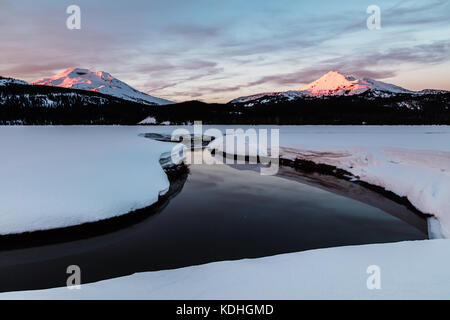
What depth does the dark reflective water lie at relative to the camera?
18.9ft

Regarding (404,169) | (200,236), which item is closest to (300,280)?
(200,236)

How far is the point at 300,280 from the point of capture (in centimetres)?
358

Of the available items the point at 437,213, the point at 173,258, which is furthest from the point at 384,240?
the point at 173,258

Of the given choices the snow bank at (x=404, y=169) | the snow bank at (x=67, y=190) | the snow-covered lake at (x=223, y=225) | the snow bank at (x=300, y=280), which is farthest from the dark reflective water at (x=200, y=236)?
the snow bank at (x=300, y=280)

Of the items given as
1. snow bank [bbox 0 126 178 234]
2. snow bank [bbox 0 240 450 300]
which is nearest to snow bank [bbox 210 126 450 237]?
snow bank [bbox 0 240 450 300]

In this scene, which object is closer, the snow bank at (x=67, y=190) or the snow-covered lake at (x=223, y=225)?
the snow-covered lake at (x=223, y=225)

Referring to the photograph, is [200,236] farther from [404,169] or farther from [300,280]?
[404,169]

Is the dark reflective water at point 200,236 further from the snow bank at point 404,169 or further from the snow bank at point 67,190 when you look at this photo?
the snow bank at point 404,169

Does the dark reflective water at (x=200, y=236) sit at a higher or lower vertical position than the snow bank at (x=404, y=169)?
lower

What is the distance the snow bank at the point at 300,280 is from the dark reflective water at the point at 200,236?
1.83m

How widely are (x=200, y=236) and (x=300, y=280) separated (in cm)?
428

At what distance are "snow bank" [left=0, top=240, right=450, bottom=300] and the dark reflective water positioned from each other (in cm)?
183

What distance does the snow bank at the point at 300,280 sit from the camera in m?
3.17
